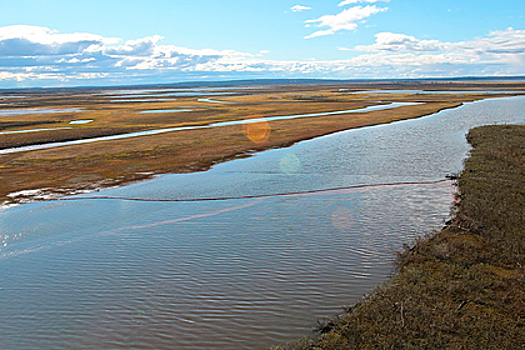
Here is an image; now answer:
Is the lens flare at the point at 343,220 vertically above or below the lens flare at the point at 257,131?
below

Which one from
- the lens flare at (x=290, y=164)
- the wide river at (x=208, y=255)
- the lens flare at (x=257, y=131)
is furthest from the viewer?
the lens flare at (x=257, y=131)

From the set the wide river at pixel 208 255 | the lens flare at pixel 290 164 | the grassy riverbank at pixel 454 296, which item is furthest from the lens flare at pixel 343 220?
the lens flare at pixel 290 164

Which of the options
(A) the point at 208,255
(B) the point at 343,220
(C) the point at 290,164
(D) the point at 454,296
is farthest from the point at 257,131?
(D) the point at 454,296

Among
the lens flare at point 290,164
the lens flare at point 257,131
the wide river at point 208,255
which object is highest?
the lens flare at point 257,131

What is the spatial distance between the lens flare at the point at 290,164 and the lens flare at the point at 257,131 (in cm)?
934

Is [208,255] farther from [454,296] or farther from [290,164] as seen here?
[290,164]

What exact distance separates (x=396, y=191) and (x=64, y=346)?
18.9 meters

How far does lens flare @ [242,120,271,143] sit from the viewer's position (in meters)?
47.8

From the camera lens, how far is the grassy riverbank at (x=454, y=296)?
10.3 metres

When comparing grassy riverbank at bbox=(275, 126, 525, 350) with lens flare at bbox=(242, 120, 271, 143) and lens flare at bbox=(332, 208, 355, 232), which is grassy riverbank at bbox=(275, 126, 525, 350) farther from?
lens flare at bbox=(242, 120, 271, 143)

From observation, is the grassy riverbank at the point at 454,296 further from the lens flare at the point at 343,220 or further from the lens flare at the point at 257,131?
the lens flare at the point at 257,131

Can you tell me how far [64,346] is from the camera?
1135cm

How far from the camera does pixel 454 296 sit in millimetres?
12156

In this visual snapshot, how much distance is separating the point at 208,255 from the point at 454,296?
340 inches
